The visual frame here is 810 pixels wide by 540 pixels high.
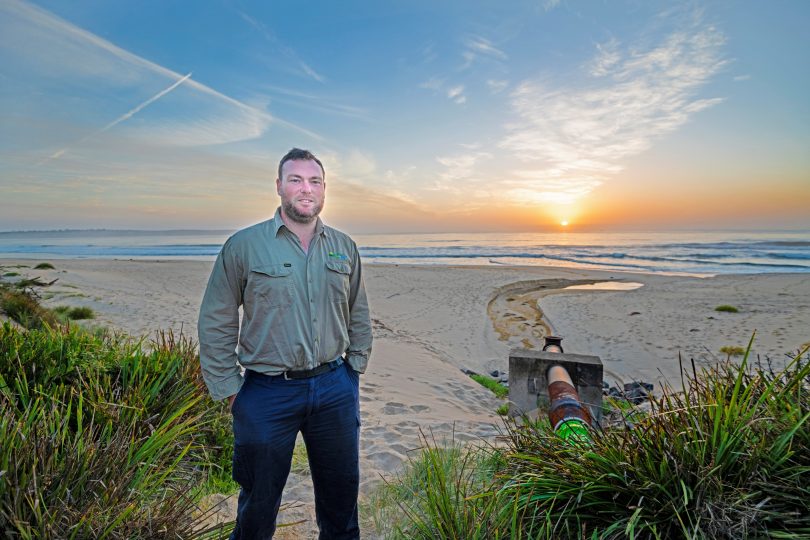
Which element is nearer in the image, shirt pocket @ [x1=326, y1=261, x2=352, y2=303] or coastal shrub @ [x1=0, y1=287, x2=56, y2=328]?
shirt pocket @ [x1=326, y1=261, x2=352, y2=303]

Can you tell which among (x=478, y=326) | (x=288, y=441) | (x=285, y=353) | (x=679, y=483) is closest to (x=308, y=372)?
(x=285, y=353)

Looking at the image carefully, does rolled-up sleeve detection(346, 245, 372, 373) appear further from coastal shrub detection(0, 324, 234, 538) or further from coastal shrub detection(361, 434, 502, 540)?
coastal shrub detection(0, 324, 234, 538)

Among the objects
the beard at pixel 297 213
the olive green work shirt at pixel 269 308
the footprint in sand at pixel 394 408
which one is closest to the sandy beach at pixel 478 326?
the footprint in sand at pixel 394 408

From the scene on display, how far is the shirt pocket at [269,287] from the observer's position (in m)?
2.39

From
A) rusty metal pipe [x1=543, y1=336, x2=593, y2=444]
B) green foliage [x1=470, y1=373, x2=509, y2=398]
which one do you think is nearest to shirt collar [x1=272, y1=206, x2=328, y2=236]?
rusty metal pipe [x1=543, y1=336, x2=593, y2=444]

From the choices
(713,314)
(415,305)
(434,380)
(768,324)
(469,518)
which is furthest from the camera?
(415,305)

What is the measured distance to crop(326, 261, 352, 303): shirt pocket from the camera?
2549 mm

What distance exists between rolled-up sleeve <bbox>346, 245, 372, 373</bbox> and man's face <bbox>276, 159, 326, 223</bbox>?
40 centimetres

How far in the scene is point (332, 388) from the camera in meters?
2.47

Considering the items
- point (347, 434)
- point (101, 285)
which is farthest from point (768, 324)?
point (101, 285)

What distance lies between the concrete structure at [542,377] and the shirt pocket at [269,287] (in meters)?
4.24

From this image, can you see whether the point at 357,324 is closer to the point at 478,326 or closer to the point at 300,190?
the point at 300,190

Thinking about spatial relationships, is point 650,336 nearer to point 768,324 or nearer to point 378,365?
point 768,324

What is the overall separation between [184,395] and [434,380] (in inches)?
201
